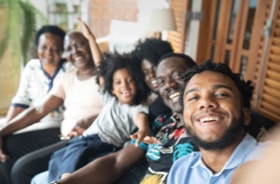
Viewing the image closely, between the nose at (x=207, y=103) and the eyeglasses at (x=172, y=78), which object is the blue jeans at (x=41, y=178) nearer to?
the eyeglasses at (x=172, y=78)

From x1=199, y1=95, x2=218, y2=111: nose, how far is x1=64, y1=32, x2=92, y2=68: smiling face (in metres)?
1.10

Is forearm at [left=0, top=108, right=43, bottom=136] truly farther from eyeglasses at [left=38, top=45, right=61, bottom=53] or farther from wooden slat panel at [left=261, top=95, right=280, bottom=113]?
wooden slat panel at [left=261, top=95, right=280, bottom=113]

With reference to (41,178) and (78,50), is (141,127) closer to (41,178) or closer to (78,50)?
(41,178)

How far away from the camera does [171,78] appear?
1351mm

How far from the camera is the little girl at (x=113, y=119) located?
1.51 meters

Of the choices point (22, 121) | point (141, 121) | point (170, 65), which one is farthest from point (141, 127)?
point (22, 121)

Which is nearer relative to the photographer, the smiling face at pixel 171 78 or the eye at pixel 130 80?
the smiling face at pixel 171 78

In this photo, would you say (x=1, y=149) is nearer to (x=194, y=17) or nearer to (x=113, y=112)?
(x=113, y=112)

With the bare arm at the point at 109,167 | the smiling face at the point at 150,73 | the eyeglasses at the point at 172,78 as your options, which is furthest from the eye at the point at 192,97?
the smiling face at the point at 150,73

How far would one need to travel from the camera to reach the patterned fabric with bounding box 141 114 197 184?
1.12m

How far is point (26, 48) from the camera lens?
275 cm

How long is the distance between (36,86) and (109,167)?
97 cm

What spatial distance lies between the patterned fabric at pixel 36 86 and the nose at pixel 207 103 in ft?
4.20

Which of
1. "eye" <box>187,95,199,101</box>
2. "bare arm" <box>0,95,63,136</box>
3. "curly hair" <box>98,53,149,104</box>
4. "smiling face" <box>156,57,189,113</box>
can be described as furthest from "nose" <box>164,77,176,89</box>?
"bare arm" <box>0,95,63,136</box>
